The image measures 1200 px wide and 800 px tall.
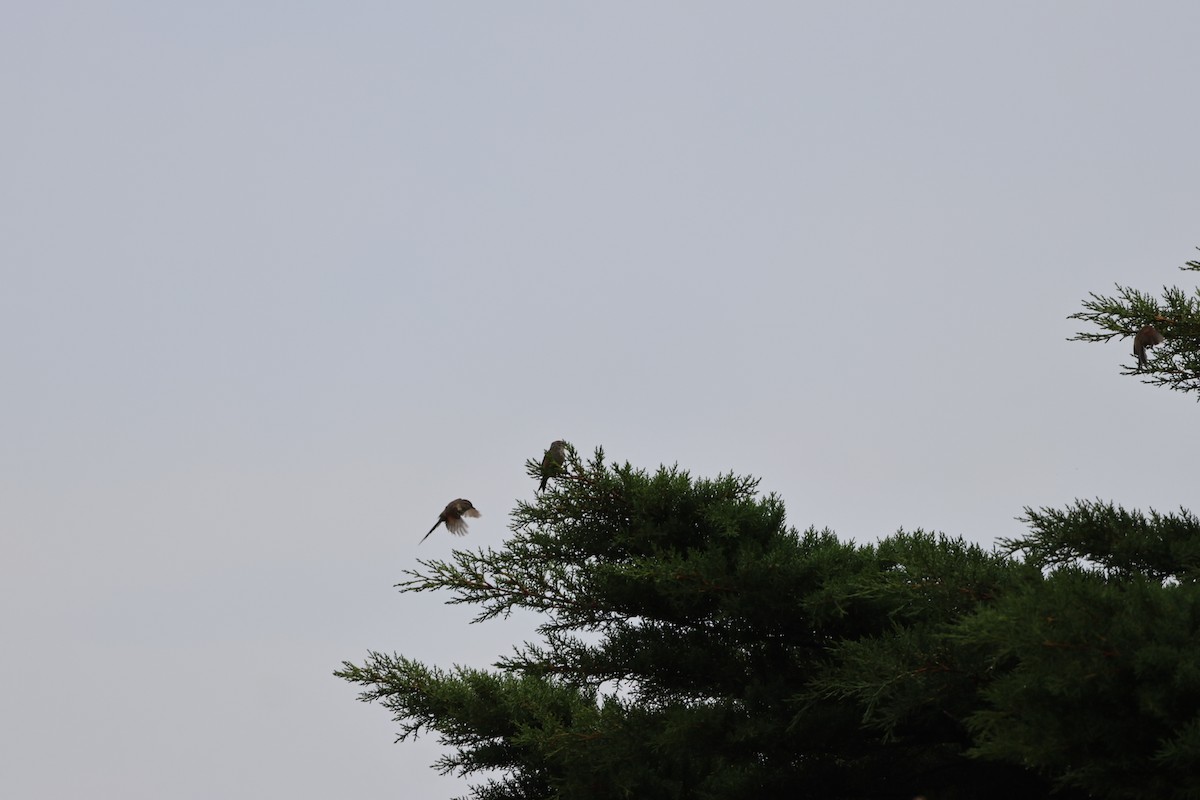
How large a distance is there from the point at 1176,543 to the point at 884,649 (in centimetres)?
311

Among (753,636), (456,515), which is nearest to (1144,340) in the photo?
(753,636)

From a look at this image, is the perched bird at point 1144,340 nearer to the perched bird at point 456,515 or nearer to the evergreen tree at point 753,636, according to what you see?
the evergreen tree at point 753,636

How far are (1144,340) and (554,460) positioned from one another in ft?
20.0

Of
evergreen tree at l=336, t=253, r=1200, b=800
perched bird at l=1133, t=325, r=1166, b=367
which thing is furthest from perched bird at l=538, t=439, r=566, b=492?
perched bird at l=1133, t=325, r=1166, b=367

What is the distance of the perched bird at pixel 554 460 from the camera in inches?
537

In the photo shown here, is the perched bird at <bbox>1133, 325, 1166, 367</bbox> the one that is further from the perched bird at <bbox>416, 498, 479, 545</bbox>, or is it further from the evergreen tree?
the perched bird at <bbox>416, 498, 479, 545</bbox>

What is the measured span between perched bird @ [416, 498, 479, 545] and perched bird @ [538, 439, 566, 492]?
1274 mm

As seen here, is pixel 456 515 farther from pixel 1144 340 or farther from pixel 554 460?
pixel 1144 340

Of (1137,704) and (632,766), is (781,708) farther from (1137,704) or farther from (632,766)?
(1137,704)

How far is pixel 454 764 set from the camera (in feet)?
53.2

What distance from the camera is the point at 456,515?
575 inches

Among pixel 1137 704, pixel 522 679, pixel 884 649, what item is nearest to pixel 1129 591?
pixel 1137 704

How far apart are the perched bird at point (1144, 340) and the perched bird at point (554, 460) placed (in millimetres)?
5942

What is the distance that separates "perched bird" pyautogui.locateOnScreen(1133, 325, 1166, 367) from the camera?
1282 cm
